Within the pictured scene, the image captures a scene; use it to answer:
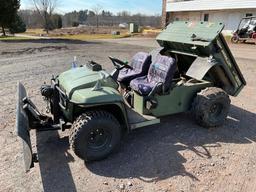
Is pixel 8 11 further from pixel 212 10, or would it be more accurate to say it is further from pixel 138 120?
pixel 212 10

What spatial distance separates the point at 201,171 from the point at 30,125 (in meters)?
2.39

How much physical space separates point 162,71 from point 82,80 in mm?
1461

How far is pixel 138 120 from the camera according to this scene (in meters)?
4.38

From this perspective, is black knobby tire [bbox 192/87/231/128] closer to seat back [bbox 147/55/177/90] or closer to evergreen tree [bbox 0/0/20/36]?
seat back [bbox 147/55/177/90]

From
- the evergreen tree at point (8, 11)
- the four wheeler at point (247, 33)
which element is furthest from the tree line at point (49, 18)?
the four wheeler at point (247, 33)

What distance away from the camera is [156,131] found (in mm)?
4930

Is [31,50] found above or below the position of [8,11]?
below

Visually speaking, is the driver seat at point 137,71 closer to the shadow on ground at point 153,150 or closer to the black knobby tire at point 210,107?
the shadow on ground at point 153,150

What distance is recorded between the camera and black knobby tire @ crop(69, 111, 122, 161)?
3738 mm

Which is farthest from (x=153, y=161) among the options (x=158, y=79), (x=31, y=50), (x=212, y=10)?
(x=212, y=10)

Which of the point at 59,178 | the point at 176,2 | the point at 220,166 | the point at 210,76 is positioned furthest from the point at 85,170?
the point at 176,2

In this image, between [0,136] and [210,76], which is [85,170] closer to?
[0,136]

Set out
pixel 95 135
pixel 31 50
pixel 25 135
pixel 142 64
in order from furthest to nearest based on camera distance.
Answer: pixel 31 50 < pixel 142 64 < pixel 95 135 < pixel 25 135

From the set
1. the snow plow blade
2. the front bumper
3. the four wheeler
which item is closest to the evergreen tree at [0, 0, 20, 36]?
the four wheeler
